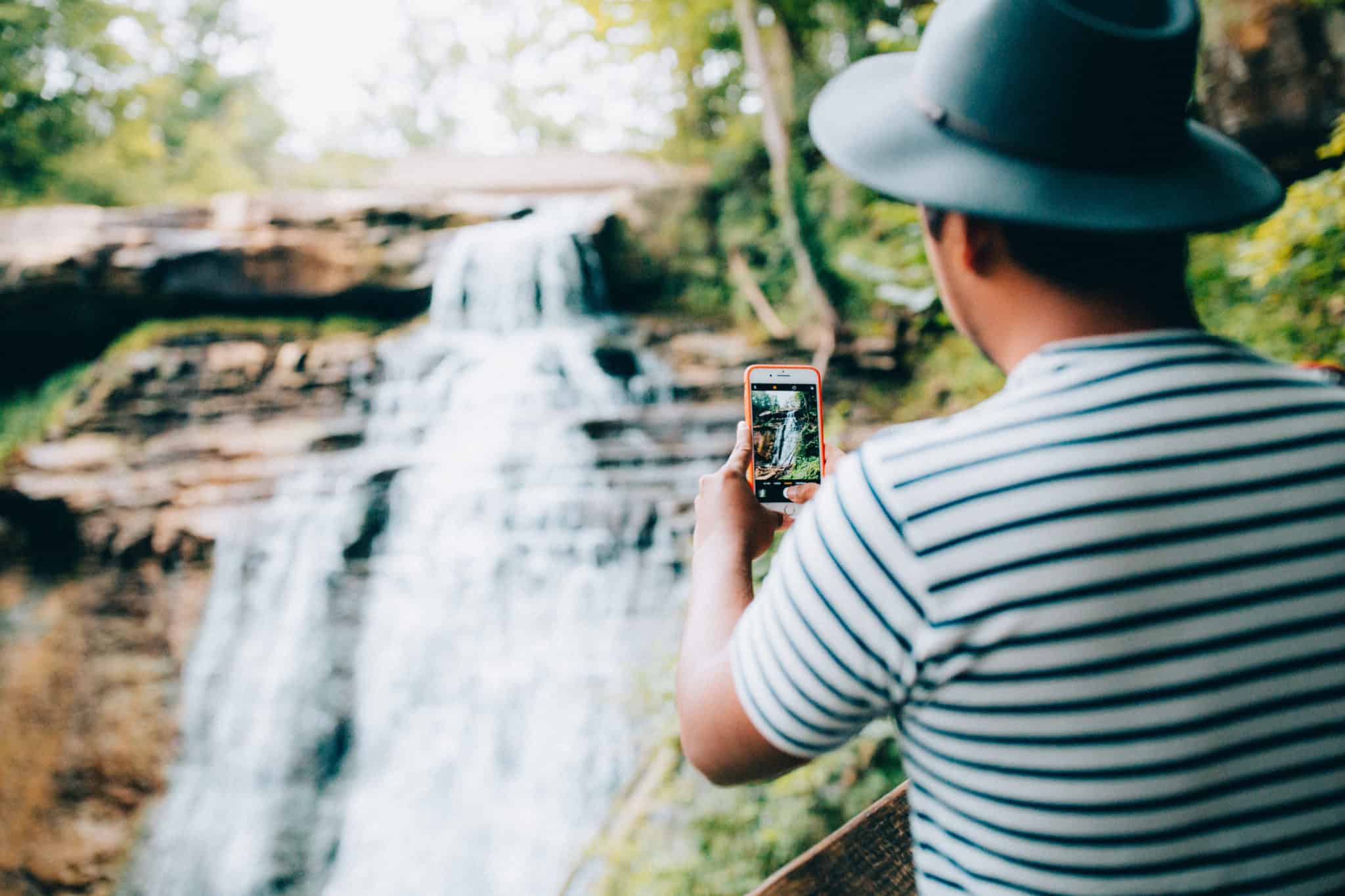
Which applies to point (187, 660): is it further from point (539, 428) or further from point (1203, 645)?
point (1203, 645)

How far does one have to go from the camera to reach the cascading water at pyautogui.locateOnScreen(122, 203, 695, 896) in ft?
15.6

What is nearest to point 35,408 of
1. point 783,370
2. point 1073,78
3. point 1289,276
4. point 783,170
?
point 783,170

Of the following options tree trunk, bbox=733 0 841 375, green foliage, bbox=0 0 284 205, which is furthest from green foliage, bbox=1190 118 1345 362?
green foliage, bbox=0 0 284 205

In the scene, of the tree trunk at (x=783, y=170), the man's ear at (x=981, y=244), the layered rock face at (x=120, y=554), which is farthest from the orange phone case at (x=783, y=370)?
the tree trunk at (x=783, y=170)

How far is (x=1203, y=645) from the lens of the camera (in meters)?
0.56

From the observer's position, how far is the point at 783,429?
49.5 inches

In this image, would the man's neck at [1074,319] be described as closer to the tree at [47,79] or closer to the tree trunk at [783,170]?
the tree trunk at [783,170]

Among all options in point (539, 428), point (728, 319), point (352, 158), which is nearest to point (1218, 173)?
point (539, 428)

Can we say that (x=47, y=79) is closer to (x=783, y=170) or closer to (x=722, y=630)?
(x=783, y=170)

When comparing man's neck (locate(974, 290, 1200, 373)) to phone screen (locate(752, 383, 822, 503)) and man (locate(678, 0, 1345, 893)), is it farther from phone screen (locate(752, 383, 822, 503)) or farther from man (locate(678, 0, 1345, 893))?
phone screen (locate(752, 383, 822, 503))

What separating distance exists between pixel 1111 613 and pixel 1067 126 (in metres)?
0.38

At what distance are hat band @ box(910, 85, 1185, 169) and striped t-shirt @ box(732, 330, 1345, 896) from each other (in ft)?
0.49

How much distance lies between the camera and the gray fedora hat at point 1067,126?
61cm

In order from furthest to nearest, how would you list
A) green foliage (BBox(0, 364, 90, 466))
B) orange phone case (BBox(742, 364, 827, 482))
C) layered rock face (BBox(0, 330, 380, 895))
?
1. green foliage (BBox(0, 364, 90, 466))
2. layered rock face (BBox(0, 330, 380, 895))
3. orange phone case (BBox(742, 364, 827, 482))
